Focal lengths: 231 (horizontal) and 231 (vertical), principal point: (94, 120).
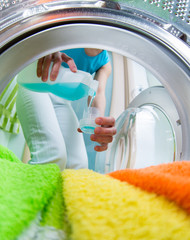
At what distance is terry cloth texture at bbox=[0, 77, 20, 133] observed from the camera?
934 mm

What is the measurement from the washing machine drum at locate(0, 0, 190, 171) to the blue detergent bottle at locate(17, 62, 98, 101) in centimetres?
15

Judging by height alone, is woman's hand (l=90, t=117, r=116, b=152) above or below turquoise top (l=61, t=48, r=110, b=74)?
below

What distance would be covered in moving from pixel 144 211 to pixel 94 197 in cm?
7

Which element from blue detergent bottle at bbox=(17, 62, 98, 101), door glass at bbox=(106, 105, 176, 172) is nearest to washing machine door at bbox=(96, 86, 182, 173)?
door glass at bbox=(106, 105, 176, 172)

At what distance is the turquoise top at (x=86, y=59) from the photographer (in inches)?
33.0

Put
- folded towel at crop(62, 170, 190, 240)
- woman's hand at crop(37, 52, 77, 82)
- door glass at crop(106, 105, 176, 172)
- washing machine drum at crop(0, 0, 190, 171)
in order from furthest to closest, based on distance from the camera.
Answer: door glass at crop(106, 105, 176, 172)
woman's hand at crop(37, 52, 77, 82)
washing machine drum at crop(0, 0, 190, 171)
folded towel at crop(62, 170, 190, 240)

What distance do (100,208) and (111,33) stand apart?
410mm

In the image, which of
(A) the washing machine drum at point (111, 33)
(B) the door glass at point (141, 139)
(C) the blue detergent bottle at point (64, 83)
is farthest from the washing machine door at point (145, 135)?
(C) the blue detergent bottle at point (64, 83)

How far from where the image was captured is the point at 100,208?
0.24 m

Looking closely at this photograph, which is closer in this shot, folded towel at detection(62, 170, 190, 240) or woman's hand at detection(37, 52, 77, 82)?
folded towel at detection(62, 170, 190, 240)

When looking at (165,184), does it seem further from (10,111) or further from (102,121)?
(10,111)

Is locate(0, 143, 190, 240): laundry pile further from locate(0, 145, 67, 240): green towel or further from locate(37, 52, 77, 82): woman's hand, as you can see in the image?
locate(37, 52, 77, 82): woman's hand

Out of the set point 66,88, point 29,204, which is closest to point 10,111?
point 66,88

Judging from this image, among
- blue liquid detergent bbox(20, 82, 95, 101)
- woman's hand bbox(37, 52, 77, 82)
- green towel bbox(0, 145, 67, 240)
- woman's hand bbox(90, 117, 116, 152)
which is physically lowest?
green towel bbox(0, 145, 67, 240)
